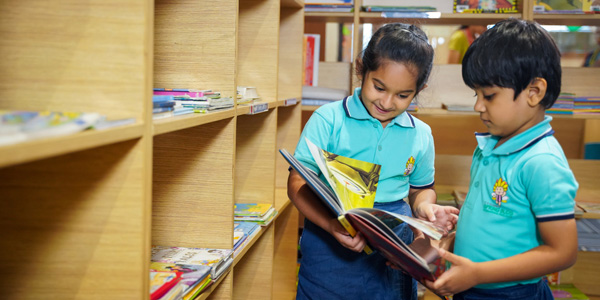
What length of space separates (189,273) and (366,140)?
603mm

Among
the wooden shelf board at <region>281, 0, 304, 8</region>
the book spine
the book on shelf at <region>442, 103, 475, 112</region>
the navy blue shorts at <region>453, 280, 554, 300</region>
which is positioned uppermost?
the wooden shelf board at <region>281, 0, 304, 8</region>

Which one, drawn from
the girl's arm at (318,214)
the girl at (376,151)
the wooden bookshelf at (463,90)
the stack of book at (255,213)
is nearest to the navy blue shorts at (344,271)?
the girl at (376,151)

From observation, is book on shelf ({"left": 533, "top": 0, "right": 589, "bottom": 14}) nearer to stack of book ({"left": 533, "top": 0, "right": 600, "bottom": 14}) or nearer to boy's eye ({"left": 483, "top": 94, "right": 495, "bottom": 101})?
stack of book ({"left": 533, "top": 0, "right": 600, "bottom": 14})

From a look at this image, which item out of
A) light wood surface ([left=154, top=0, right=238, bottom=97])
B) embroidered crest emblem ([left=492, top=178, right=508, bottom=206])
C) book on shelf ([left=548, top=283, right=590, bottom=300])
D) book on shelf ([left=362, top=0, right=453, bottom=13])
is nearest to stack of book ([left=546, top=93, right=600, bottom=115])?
book on shelf ([left=362, top=0, right=453, bottom=13])

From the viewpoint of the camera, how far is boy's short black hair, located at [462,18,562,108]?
116 cm

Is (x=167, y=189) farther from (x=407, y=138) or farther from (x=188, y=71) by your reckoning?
(x=407, y=138)

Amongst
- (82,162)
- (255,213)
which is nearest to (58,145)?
(82,162)

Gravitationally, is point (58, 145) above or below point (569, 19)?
below

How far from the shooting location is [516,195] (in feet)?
3.76

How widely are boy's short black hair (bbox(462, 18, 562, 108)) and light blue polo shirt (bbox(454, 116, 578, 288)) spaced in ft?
0.33

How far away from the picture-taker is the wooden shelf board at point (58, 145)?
531 millimetres

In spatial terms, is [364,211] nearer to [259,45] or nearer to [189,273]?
[189,273]

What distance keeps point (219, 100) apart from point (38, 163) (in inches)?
20.6

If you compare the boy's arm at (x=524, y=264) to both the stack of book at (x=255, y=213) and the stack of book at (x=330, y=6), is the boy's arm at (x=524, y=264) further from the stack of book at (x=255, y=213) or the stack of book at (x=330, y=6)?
the stack of book at (x=330, y=6)
